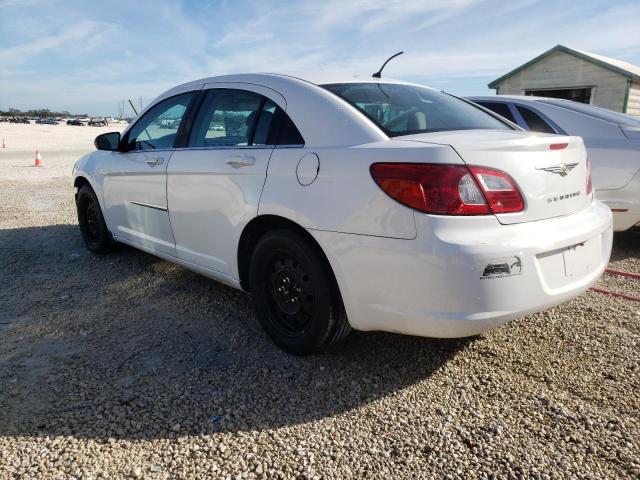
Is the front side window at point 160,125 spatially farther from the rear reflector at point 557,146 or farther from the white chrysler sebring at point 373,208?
the rear reflector at point 557,146

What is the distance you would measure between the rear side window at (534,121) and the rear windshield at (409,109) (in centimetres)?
211

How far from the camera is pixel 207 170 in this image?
3.35m

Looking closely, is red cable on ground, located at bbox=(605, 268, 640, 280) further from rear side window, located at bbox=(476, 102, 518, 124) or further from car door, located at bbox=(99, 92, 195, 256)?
car door, located at bbox=(99, 92, 195, 256)

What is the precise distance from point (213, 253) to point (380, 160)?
5.02 ft

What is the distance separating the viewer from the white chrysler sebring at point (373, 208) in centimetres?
230

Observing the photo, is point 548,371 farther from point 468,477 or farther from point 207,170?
point 207,170

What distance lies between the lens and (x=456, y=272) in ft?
7.34

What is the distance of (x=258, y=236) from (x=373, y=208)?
0.99m

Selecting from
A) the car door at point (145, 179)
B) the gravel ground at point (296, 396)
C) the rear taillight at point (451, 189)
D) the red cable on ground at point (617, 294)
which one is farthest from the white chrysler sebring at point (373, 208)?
the red cable on ground at point (617, 294)

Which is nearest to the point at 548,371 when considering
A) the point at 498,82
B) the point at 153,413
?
the point at 153,413

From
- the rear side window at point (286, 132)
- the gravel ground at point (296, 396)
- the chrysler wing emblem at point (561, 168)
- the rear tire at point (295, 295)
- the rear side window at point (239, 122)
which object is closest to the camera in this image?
the gravel ground at point (296, 396)

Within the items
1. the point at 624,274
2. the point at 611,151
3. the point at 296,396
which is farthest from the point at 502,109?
the point at 296,396

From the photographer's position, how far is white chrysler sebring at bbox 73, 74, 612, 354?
7.54 ft

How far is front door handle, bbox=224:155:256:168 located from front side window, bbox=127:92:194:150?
0.91m
